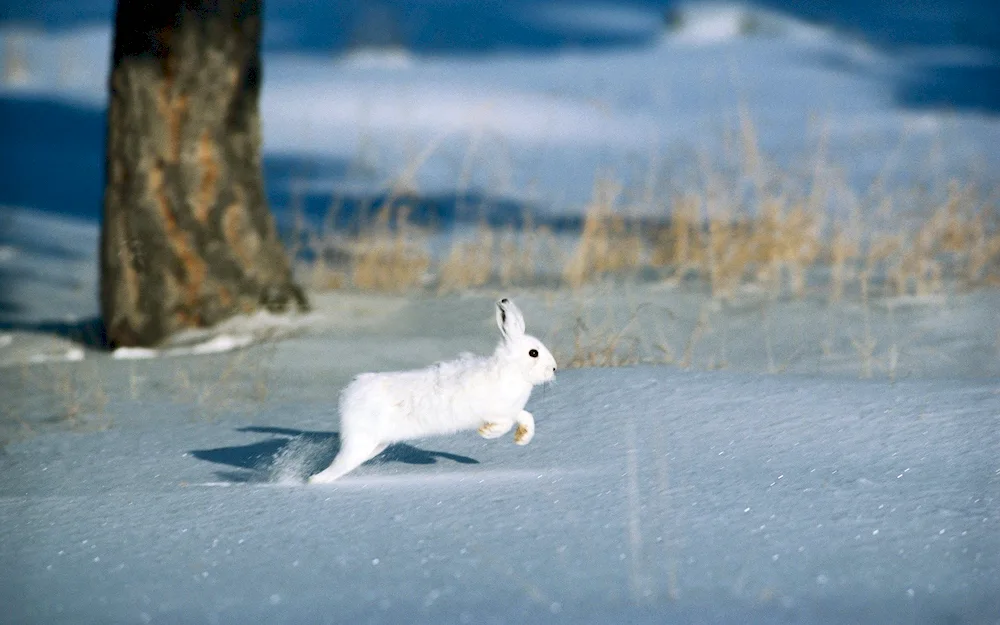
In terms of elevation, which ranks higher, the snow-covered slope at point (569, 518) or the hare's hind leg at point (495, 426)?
the hare's hind leg at point (495, 426)

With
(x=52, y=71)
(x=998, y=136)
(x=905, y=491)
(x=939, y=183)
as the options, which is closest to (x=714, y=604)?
(x=905, y=491)

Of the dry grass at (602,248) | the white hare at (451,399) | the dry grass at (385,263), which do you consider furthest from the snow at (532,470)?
the dry grass at (385,263)

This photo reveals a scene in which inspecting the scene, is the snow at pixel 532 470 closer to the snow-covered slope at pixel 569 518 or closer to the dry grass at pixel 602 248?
the snow-covered slope at pixel 569 518

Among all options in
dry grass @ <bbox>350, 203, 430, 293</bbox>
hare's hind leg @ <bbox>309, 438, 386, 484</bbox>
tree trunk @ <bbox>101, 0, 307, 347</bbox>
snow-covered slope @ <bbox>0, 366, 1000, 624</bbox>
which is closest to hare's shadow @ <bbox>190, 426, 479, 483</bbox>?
snow-covered slope @ <bbox>0, 366, 1000, 624</bbox>

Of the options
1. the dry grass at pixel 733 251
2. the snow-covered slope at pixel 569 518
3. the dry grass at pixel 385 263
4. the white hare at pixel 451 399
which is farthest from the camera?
the dry grass at pixel 385 263

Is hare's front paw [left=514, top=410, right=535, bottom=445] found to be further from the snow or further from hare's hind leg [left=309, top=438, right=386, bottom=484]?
hare's hind leg [left=309, top=438, right=386, bottom=484]

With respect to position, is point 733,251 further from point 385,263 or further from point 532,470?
point 532,470

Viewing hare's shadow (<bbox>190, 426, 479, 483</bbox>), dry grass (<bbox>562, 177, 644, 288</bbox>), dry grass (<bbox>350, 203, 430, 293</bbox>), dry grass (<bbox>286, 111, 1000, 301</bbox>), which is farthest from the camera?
dry grass (<bbox>350, 203, 430, 293</bbox>)

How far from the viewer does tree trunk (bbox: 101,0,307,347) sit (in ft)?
14.3

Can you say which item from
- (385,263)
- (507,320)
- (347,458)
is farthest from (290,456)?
(385,263)

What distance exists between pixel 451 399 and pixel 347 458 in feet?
0.84

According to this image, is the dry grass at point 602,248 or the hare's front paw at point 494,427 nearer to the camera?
the hare's front paw at point 494,427

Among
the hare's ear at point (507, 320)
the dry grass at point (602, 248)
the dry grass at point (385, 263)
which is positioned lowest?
the dry grass at point (385, 263)

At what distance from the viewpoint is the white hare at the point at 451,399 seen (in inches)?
93.9
